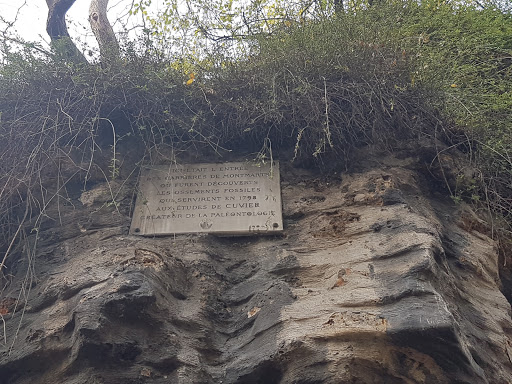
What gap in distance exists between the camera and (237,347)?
8.86 feet

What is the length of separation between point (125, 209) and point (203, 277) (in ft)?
2.72

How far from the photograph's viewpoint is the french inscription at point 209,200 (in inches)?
134

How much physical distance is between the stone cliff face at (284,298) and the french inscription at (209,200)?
0.27ft

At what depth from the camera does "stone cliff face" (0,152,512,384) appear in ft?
8.07

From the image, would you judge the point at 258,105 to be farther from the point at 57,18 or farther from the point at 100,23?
the point at 57,18

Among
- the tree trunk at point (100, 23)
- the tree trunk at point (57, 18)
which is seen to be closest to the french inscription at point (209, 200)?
the tree trunk at point (100, 23)

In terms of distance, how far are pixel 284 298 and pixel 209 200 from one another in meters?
1.00

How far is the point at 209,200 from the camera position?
3.56m

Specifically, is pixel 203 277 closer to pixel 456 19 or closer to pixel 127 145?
pixel 127 145

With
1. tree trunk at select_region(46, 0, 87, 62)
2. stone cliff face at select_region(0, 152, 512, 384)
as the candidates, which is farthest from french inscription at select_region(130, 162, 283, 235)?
tree trunk at select_region(46, 0, 87, 62)

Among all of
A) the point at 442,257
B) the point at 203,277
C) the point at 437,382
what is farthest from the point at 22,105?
the point at 437,382

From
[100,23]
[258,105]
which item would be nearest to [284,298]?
[258,105]

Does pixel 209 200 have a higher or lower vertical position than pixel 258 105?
lower

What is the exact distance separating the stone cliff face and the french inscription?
0.08 metres
